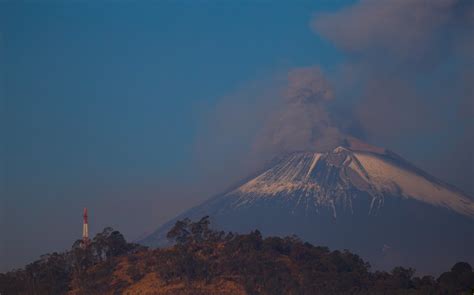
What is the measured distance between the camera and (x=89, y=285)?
5659 cm

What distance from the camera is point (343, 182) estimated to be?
487 feet

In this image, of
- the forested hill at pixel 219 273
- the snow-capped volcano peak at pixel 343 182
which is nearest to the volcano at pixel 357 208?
the snow-capped volcano peak at pixel 343 182

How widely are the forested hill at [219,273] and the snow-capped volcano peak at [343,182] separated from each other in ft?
270

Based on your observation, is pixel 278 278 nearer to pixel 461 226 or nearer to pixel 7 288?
pixel 7 288

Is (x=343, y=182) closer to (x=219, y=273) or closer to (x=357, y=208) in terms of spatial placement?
Answer: (x=357, y=208)

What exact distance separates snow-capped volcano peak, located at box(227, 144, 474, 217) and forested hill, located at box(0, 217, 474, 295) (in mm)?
82311

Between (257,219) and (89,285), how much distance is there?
84076 mm

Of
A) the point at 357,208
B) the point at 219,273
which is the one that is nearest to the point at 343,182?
the point at 357,208

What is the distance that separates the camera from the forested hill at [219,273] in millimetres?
54562

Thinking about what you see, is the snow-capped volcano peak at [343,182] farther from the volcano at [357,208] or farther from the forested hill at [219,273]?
the forested hill at [219,273]

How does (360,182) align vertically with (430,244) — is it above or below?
above

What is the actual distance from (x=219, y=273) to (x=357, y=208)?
3561 inches

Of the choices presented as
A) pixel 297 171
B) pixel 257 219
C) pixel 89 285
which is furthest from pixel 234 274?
pixel 297 171

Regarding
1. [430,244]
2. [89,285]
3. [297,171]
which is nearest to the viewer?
[89,285]
